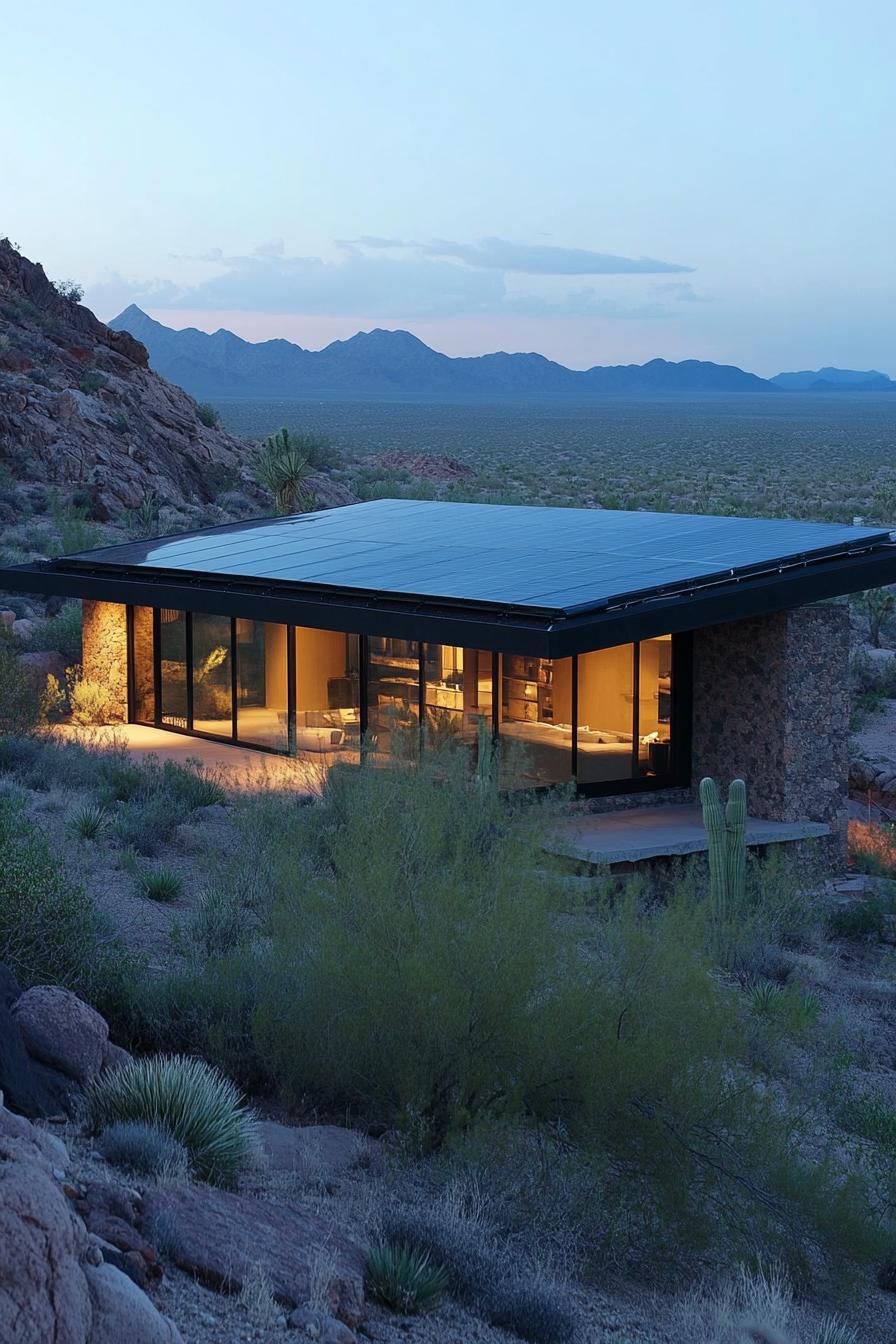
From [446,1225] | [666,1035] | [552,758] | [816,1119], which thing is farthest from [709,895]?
[446,1225]

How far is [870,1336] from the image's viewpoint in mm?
7883

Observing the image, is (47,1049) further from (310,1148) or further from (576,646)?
(576,646)

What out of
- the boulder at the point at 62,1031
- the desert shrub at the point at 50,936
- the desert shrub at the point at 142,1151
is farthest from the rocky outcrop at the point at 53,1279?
the desert shrub at the point at 50,936

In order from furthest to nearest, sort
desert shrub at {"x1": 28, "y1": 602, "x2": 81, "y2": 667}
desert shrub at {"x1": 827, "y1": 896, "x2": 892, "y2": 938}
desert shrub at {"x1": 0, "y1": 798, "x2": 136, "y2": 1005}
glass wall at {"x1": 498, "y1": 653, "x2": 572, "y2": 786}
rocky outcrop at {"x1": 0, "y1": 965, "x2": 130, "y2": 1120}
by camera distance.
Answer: desert shrub at {"x1": 28, "y1": 602, "x2": 81, "y2": 667}
glass wall at {"x1": 498, "y1": 653, "x2": 572, "y2": 786}
desert shrub at {"x1": 827, "y1": 896, "x2": 892, "y2": 938}
desert shrub at {"x1": 0, "y1": 798, "x2": 136, "y2": 1005}
rocky outcrop at {"x1": 0, "y1": 965, "x2": 130, "y2": 1120}

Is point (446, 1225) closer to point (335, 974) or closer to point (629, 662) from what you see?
point (335, 974)

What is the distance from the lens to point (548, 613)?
15.6 m

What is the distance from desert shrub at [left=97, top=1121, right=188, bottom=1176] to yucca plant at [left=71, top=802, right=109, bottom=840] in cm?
749

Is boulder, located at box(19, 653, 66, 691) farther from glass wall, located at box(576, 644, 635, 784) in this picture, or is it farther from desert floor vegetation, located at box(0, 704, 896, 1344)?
desert floor vegetation, located at box(0, 704, 896, 1344)

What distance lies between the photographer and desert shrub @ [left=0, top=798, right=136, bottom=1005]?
367 inches

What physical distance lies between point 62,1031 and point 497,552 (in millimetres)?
11929

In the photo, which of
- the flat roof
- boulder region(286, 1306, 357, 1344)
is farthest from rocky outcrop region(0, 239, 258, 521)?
boulder region(286, 1306, 357, 1344)

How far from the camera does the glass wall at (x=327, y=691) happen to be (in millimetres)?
19266

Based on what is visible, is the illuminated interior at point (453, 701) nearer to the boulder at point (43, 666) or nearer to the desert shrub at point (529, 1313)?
the boulder at point (43, 666)

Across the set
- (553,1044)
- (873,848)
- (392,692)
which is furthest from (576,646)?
(553,1044)
